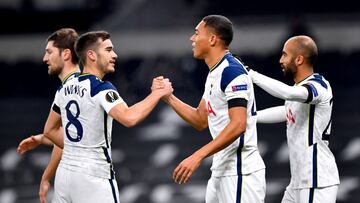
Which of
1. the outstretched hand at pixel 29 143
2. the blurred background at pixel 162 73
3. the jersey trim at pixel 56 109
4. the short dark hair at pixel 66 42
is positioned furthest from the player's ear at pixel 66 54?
the blurred background at pixel 162 73

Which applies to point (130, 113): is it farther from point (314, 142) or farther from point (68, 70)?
point (314, 142)

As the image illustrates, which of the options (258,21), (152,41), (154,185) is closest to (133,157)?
(154,185)

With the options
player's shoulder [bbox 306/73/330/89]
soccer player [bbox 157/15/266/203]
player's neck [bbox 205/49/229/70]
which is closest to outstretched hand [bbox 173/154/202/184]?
soccer player [bbox 157/15/266/203]

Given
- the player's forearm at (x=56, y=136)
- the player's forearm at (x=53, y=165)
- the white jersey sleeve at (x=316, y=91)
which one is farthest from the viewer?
the player's forearm at (x=53, y=165)

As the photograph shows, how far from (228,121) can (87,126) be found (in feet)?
2.85

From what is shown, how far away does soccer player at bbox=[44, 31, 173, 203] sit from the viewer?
19.0 ft

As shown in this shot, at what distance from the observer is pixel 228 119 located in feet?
19.0

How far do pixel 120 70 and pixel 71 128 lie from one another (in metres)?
4.42

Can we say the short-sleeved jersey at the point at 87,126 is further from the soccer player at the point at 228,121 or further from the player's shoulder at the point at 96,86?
the soccer player at the point at 228,121

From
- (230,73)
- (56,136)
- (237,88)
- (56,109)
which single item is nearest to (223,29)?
(230,73)

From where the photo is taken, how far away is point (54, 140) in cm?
648

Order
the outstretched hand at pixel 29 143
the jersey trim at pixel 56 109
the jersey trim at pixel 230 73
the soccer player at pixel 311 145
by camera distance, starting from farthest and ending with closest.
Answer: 1. the outstretched hand at pixel 29 143
2. the jersey trim at pixel 56 109
3. the soccer player at pixel 311 145
4. the jersey trim at pixel 230 73

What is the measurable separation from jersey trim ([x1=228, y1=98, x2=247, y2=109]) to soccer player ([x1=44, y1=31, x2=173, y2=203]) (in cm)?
49

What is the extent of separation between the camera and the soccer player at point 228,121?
18.4 feet
